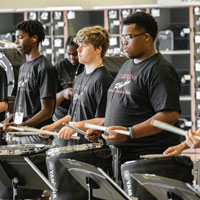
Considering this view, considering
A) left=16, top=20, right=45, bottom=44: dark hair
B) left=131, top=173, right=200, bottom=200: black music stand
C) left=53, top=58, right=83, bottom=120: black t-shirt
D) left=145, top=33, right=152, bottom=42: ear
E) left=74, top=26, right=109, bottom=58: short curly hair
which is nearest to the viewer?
left=131, top=173, right=200, bottom=200: black music stand

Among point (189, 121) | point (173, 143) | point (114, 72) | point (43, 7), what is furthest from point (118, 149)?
point (43, 7)

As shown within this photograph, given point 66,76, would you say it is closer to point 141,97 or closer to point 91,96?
point 91,96

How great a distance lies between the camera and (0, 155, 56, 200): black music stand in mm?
3586

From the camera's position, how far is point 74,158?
3514mm

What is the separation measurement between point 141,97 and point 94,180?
0.56 m

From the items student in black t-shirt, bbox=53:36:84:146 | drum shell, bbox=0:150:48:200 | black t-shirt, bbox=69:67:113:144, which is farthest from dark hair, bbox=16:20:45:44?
drum shell, bbox=0:150:48:200

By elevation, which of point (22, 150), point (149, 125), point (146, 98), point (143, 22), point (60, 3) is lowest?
point (22, 150)

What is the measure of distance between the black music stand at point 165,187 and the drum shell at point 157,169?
0.21 metres

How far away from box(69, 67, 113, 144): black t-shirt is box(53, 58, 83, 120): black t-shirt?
1466 mm

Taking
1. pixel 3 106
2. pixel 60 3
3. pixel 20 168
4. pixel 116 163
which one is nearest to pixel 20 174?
pixel 20 168

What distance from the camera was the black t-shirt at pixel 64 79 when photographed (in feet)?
18.3

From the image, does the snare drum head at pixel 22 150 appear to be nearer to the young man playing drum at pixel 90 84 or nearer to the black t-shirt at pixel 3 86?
the young man playing drum at pixel 90 84

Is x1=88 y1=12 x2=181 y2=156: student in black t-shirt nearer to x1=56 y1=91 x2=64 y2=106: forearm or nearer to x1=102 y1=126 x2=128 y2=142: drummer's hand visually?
x1=102 y1=126 x2=128 y2=142: drummer's hand

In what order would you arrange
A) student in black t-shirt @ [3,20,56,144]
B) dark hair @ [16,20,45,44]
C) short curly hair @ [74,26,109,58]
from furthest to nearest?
dark hair @ [16,20,45,44]
student in black t-shirt @ [3,20,56,144]
short curly hair @ [74,26,109,58]
